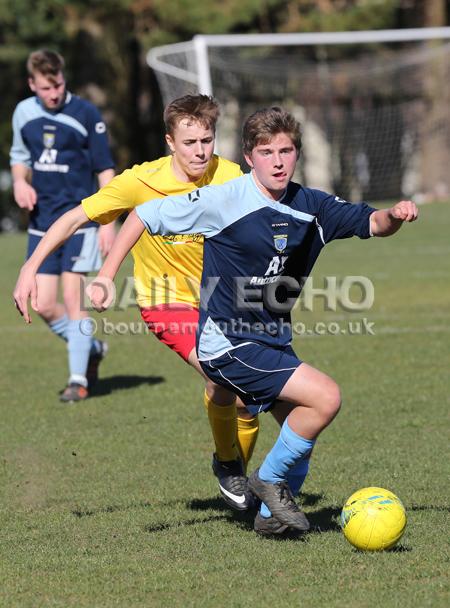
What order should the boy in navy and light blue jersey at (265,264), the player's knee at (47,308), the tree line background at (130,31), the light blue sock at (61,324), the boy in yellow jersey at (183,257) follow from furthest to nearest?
1. the tree line background at (130,31)
2. the light blue sock at (61,324)
3. the player's knee at (47,308)
4. the boy in yellow jersey at (183,257)
5. the boy in navy and light blue jersey at (265,264)

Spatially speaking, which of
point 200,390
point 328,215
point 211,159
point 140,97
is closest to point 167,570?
point 328,215

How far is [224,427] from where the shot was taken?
551 centimetres

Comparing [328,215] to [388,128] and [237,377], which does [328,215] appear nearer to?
[237,377]

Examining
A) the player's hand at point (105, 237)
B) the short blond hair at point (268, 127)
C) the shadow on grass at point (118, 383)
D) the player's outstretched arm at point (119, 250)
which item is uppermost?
the short blond hair at point (268, 127)

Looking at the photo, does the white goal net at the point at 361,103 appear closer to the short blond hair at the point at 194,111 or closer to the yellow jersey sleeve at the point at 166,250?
the yellow jersey sleeve at the point at 166,250

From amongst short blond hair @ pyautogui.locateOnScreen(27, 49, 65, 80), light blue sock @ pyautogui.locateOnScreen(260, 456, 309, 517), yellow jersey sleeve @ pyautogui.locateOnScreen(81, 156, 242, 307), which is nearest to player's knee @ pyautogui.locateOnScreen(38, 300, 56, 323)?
short blond hair @ pyautogui.locateOnScreen(27, 49, 65, 80)

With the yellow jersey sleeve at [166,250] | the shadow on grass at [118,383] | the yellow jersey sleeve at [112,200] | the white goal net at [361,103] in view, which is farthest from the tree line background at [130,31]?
the yellow jersey sleeve at [112,200]

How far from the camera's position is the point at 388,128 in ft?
90.0

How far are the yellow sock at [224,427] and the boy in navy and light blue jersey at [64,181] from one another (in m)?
2.76

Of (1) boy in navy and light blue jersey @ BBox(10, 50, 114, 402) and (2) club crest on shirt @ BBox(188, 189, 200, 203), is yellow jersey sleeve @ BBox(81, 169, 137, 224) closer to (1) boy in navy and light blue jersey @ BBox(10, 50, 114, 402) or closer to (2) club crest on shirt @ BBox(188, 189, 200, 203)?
(2) club crest on shirt @ BBox(188, 189, 200, 203)

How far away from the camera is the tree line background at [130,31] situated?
29167 millimetres

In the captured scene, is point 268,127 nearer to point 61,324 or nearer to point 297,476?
point 297,476

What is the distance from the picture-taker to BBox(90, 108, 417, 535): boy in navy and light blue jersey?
4.67 meters

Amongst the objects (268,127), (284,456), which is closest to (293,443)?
(284,456)
